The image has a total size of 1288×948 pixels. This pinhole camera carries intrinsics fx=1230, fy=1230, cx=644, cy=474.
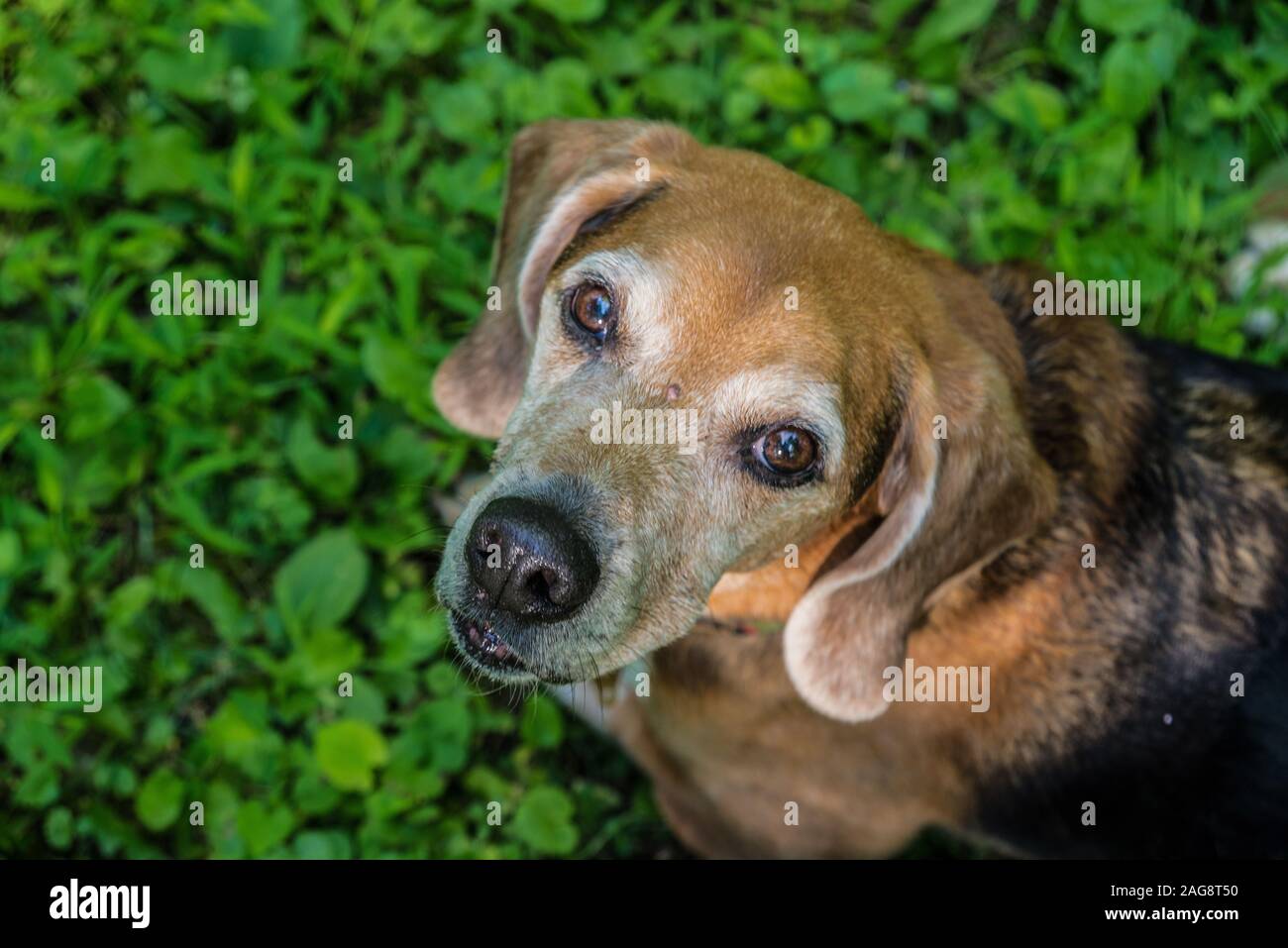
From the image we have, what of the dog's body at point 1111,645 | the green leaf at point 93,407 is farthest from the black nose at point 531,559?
the green leaf at point 93,407

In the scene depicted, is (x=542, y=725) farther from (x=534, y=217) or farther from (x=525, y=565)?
(x=534, y=217)

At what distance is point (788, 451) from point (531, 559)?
785mm

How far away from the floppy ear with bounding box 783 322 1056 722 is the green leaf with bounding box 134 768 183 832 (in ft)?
8.78

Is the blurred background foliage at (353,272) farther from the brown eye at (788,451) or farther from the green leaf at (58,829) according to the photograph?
the brown eye at (788,451)

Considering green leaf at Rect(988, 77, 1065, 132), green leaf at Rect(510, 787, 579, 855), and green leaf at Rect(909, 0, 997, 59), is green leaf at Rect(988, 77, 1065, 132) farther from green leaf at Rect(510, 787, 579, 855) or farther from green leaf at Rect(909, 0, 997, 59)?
green leaf at Rect(510, 787, 579, 855)

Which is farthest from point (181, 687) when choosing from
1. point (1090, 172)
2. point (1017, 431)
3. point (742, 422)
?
point (1090, 172)

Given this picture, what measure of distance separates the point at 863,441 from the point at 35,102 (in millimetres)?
4133

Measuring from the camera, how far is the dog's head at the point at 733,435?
3348 mm

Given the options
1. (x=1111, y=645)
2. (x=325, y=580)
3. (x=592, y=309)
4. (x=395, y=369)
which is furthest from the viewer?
(x=395, y=369)

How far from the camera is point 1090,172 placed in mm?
5852

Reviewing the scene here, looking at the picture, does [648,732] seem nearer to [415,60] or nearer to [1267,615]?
[1267,615]

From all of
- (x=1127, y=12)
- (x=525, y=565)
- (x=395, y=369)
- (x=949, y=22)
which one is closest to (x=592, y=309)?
(x=525, y=565)

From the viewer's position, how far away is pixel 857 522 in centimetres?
381

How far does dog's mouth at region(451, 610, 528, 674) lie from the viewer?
354 centimetres
